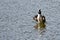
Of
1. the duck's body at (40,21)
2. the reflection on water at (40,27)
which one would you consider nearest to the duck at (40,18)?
the duck's body at (40,21)

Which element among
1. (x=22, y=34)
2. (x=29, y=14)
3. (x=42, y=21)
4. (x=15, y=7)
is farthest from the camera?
(x=15, y=7)

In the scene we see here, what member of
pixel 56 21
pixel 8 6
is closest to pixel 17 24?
pixel 56 21

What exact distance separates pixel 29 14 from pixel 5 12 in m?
1.99

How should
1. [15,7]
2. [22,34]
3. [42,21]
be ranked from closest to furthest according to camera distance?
1. [22,34]
2. [42,21]
3. [15,7]

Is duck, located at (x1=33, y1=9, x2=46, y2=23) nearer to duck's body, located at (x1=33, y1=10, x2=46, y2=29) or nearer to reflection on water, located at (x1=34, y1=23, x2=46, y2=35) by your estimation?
duck's body, located at (x1=33, y1=10, x2=46, y2=29)

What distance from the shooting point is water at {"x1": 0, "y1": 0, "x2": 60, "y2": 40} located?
1978 centimetres

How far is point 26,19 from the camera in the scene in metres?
22.4

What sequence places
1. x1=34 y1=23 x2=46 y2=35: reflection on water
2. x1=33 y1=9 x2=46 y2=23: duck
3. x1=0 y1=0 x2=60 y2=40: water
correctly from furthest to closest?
x1=33 y1=9 x2=46 y2=23: duck, x1=34 y1=23 x2=46 y2=35: reflection on water, x1=0 y1=0 x2=60 y2=40: water

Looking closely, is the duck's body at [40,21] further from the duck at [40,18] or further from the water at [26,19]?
the water at [26,19]

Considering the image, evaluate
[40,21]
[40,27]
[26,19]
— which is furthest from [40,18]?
[26,19]

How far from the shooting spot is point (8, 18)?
22.6 m

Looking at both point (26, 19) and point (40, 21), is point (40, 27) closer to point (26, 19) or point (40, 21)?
Result: point (40, 21)

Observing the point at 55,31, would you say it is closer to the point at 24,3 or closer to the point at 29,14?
the point at 29,14

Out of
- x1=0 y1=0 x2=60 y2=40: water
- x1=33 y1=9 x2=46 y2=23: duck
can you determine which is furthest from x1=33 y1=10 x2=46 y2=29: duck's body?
A: x1=0 y1=0 x2=60 y2=40: water
